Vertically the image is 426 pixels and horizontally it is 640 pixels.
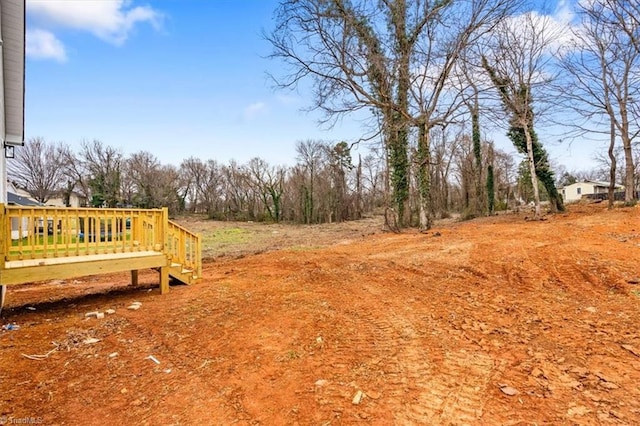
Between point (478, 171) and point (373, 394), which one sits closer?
point (373, 394)

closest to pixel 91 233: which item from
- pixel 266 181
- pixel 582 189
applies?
pixel 266 181

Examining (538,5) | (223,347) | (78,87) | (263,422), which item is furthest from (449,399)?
(78,87)

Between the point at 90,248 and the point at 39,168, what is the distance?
3276 centimetres

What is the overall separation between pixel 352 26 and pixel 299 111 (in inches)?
148

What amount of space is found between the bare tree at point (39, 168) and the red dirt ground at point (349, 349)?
30019mm

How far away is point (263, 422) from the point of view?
2.19m

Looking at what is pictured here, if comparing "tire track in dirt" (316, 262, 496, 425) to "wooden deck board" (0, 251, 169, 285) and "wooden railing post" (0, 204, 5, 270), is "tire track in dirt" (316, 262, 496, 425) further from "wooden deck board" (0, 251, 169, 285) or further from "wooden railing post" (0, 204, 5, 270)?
"wooden railing post" (0, 204, 5, 270)

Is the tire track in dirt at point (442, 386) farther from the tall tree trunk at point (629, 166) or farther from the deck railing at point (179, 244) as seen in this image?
the tall tree trunk at point (629, 166)

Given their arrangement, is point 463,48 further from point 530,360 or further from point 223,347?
point 223,347

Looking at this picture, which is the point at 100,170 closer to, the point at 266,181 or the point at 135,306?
the point at 266,181

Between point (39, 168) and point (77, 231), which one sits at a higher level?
point (39, 168)

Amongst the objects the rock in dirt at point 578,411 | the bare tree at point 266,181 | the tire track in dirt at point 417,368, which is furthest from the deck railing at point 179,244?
the bare tree at point 266,181

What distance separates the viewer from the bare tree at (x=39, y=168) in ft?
93.1

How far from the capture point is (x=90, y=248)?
518 cm
